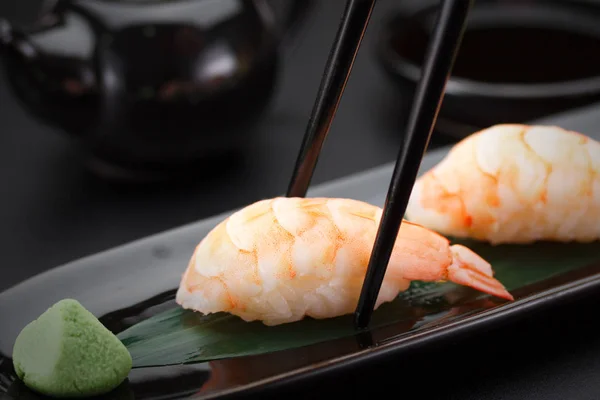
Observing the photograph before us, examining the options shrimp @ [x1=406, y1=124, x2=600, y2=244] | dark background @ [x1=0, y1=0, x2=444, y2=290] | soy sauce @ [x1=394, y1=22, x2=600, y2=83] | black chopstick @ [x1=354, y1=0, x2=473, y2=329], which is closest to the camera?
black chopstick @ [x1=354, y1=0, x2=473, y2=329]

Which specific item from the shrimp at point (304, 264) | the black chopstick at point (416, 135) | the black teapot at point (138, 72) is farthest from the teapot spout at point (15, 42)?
the black chopstick at point (416, 135)

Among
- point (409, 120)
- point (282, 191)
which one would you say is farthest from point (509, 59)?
point (409, 120)

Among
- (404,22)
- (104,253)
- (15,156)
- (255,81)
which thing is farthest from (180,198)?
(404,22)

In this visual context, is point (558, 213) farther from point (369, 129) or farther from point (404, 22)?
point (404, 22)

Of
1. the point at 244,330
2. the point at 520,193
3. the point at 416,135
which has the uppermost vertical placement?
the point at 416,135

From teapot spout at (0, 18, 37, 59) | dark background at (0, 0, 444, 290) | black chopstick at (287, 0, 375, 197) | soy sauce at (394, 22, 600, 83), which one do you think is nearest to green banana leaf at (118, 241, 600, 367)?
black chopstick at (287, 0, 375, 197)

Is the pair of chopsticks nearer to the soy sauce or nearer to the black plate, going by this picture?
the black plate

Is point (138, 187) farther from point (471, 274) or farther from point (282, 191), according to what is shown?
point (471, 274)
